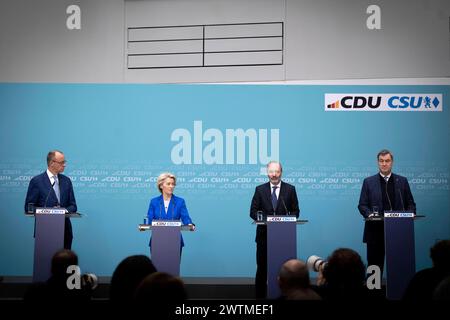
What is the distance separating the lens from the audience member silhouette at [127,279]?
3.21 metres

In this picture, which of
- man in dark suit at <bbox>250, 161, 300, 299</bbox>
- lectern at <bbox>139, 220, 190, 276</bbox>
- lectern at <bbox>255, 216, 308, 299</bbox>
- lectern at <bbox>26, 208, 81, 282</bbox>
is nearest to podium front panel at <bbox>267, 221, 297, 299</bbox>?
lectern at <bbox>255, 216, 308, 299</bbox>

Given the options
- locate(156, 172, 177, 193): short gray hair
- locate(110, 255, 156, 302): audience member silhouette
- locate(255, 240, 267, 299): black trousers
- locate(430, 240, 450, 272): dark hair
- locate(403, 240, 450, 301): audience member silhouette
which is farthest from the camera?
locate(156, 172, 177, 193): short gray hair

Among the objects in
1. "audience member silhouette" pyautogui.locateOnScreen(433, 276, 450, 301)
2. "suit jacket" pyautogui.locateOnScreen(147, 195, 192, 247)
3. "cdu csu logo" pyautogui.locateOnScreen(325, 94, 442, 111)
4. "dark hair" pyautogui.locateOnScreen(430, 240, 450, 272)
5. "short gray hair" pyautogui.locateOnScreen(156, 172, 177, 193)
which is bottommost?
"audience member silhouette" pyautogui.locateOnScreen(433, 276, 450, 301)

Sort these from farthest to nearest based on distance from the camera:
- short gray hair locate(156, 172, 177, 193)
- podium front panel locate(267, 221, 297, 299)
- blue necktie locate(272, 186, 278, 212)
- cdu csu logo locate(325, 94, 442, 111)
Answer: cdu csu logo locate(325, 94, 442, 111), short gray hair locate(156, 172, 177, 193), blue necktie locate(272, 186, 278, 212), podium front panel locate(267, 221, 297, 299)

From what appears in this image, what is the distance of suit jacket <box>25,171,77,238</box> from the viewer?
265 inches

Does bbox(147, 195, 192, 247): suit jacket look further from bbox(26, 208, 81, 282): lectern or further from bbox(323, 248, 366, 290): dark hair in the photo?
bbox(323, 248, 366, 290): dark hair

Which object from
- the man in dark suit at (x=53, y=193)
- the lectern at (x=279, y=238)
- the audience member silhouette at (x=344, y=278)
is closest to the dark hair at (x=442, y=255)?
the audience member silhouette at (x=344, y=278)

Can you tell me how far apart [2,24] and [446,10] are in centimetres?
548

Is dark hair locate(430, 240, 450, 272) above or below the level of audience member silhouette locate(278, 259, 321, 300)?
above

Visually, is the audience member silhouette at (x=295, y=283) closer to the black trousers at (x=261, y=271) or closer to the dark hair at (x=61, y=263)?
the dark hair at (x=61, y=263)

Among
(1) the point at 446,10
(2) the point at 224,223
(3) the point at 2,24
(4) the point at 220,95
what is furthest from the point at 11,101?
(1) the point at 446,10

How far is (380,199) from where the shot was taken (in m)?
6.84

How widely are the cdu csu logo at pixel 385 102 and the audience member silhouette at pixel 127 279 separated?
14.8 ft

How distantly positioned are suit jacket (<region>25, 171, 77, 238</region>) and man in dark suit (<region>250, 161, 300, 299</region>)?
208 cm
